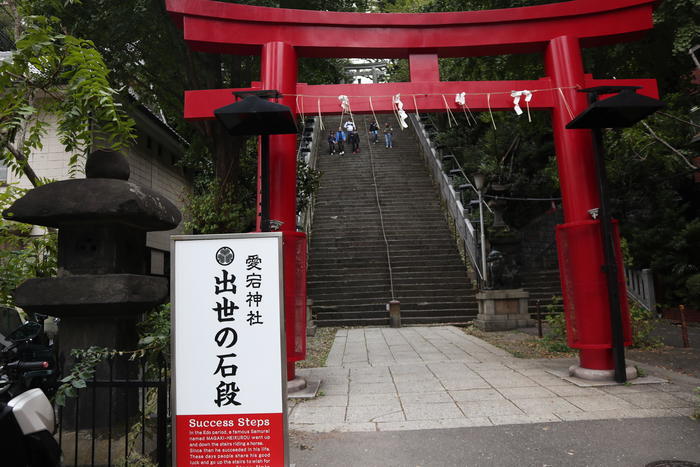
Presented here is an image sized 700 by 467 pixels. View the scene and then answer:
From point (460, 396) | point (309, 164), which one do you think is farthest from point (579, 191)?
point (309, 164)

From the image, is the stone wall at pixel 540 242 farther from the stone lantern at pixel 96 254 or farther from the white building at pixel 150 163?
the stone lantern at pixel 96 254

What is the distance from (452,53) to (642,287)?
396 inches

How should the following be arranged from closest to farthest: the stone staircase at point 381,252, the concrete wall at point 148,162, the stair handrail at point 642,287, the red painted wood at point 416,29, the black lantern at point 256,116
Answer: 1. the black lantern at point 256,116
2. the red painted wood at point 416,29
3. the concrete wall at point 148,162
4. the stair handrail at point 642,287
5. the stone staircase at point 381,252

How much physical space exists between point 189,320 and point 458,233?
1296 cm

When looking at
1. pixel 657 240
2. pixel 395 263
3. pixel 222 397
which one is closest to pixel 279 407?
pixel 222 397

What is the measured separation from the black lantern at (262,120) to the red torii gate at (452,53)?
446mm

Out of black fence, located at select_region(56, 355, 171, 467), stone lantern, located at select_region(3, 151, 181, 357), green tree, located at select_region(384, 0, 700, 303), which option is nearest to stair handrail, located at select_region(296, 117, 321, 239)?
green tree, located at select_region(384, 0, 700, 303)

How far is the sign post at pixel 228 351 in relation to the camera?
280cm

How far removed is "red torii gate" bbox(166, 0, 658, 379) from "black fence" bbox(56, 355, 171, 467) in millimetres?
2198

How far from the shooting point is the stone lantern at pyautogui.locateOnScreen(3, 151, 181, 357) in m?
3.32

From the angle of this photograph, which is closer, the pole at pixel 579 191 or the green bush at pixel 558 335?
the pole at pixel 579 191

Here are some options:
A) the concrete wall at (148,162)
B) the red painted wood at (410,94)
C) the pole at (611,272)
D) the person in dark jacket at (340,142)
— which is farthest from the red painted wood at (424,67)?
the person in dark jacket at (340,142)

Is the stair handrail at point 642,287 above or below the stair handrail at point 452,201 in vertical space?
below

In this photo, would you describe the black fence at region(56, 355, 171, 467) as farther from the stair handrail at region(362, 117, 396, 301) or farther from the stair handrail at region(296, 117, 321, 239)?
the stair handrail at region(296, 117, 321, 239)
